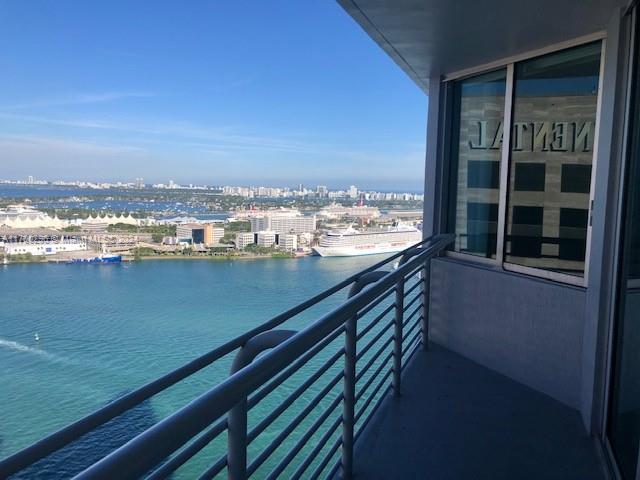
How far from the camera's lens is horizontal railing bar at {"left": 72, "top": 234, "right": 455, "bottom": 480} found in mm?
427

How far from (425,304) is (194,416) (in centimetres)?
250

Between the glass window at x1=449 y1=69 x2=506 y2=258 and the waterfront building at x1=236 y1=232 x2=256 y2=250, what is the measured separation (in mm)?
15535

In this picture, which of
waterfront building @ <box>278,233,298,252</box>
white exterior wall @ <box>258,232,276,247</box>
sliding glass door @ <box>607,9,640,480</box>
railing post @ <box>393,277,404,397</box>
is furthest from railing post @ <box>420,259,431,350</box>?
white exterior wall @ <box>258,232,276,247</box>

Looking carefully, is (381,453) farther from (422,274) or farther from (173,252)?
(173,252)

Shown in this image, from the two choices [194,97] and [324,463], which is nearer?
[324,463]

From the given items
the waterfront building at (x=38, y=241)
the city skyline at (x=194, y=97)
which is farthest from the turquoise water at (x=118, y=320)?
the city skyline at (x=194, y=97)

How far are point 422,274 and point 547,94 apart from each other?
1.26 m

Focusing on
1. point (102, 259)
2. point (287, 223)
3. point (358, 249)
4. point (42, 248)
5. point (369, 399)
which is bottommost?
point (102, 259)

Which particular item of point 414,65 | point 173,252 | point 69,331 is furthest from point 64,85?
point 414,65

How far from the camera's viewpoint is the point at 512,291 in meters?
2.71

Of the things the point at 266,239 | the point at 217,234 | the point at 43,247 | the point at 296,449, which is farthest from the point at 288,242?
the point at 296,449

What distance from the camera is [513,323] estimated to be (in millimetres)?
2689

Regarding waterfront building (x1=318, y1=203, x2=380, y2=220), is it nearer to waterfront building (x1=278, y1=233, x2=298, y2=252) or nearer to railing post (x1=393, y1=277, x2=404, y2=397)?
waterfront building (x1=278, y1=233, x2=298, y2=252)

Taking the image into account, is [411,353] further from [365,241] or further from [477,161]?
[365,241]
